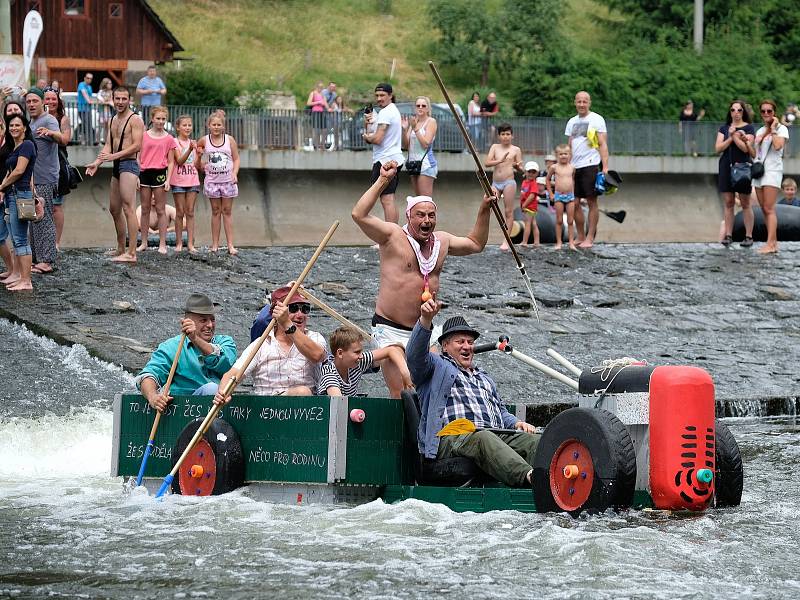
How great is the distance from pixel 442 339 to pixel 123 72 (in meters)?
37.0

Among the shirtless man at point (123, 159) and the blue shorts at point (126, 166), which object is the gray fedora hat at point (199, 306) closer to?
the shirtless man at point (123, 159)

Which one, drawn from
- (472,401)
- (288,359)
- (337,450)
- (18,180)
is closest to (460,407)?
(472,401)

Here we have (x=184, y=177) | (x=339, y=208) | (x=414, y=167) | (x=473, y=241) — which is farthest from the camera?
(x=339, y=208)

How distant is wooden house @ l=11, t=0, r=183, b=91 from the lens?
44.0 m

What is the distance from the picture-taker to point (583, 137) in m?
22.3

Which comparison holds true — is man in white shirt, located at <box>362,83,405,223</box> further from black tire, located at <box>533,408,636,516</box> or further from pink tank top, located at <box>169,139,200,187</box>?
black tire, located at <box>533,408,636,516</box>

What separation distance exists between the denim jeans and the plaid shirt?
828 centimetres

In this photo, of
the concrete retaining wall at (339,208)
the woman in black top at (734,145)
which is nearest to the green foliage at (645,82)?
the concrete retaining wall at (339,208)

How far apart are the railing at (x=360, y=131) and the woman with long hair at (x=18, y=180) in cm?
1196

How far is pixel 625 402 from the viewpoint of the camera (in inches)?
368

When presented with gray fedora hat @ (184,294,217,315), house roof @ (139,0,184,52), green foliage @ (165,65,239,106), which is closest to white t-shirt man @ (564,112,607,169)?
gray fedora hat @ (184,294,217,315)

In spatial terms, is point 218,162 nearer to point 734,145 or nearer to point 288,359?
point 734,145

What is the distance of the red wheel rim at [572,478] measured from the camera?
909cm

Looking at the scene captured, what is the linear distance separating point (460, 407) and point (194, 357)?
2.15 meters
